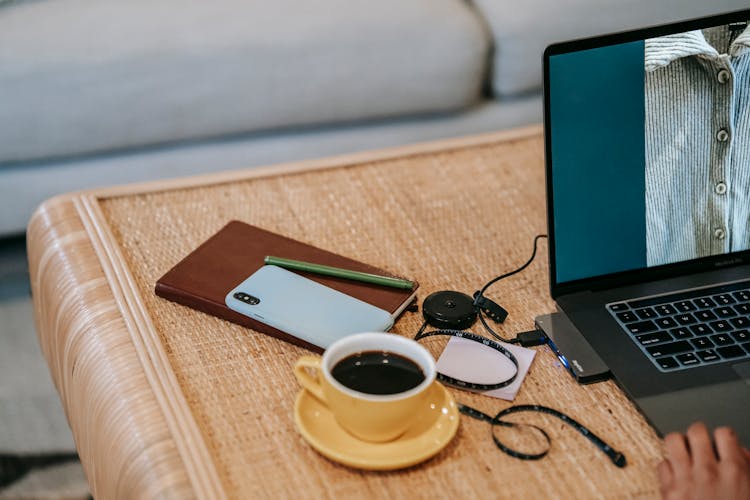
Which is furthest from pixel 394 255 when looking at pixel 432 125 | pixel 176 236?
pixel 432 125

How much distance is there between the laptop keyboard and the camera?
79 centimetres

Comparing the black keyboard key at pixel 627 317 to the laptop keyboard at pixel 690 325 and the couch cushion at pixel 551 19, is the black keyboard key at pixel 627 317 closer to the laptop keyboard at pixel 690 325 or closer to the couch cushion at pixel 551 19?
the laptop keyboard at pixel 690 325

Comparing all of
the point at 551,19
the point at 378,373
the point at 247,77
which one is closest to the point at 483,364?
the point at 378,373

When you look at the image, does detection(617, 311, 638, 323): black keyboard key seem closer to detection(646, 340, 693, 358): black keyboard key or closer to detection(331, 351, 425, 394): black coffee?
detection(646, 340, 693, 358): black keyboard key

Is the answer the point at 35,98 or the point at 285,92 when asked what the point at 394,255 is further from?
the point at 35,98

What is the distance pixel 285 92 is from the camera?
1.61m

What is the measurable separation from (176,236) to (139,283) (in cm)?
10

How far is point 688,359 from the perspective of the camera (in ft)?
2.57

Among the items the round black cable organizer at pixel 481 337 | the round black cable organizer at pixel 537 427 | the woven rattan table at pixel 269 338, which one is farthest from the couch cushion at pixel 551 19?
the round black cable organizer at pixel 537 427

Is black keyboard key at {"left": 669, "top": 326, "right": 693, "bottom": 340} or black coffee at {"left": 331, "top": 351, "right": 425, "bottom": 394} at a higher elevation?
black coffee at {"left": 331, "top": 351, "right": 425, "bottom": 394}

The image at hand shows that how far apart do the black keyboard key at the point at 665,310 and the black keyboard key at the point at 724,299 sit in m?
0.05

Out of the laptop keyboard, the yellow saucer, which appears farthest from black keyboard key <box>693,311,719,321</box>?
the yellow saucer

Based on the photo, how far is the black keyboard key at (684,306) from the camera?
0.83 meters

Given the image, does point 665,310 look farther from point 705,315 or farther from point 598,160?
point 598,160
